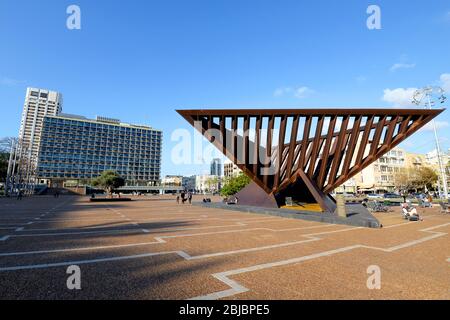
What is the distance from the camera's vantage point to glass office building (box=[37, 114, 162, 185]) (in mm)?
108125

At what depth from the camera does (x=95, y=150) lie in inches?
4648

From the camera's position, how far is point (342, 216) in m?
13.3

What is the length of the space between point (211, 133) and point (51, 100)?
527 feet

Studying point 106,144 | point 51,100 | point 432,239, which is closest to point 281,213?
point 432,239

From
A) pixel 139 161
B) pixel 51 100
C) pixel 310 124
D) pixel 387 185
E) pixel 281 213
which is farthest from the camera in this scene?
pixel 51 100

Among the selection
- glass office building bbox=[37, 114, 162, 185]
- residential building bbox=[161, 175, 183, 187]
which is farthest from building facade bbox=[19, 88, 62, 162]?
residential building bbox=[161, 175, 183, 187]

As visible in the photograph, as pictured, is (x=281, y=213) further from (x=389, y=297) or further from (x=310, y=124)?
(x=389, y=297)

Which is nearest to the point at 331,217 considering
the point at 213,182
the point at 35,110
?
the point at 213,182

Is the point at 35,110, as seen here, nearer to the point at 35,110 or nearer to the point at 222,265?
the point at 35,110

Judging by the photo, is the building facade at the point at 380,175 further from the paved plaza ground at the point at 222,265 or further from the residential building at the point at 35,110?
the residential building at the point at 35,110

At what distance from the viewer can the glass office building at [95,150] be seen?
355ft

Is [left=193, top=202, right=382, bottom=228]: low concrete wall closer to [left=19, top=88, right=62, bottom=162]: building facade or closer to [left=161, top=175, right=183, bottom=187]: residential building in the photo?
[left=161, top=175, right=183, bottom=187]: residential building

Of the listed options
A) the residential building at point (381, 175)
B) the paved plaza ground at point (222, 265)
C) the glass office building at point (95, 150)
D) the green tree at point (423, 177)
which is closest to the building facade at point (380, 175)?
the residential building at point (381, 175)

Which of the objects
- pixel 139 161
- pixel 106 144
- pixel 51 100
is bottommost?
pixel 139 161
